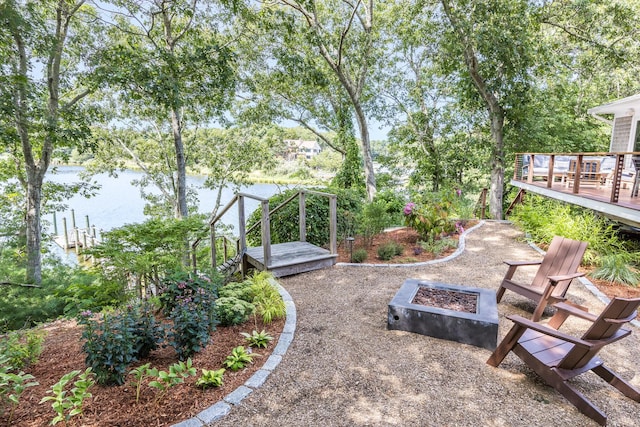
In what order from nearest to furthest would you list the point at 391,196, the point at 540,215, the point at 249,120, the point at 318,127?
1. the point at 540,215
2. the point at 391,196
3. the point at 249,120
4. the point at 318,127

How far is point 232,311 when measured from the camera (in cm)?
367

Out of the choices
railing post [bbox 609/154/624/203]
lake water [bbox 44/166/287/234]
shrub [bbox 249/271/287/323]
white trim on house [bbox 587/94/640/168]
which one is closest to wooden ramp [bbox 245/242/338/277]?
shrub [bbox 249/271/287/323]

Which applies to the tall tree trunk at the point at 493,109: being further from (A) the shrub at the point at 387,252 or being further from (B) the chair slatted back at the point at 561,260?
(B) the chair slatted back at the point at 561,260

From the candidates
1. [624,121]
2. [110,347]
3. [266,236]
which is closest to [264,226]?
[266,236]

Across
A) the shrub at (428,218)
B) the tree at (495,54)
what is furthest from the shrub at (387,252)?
the tree at (495,54)

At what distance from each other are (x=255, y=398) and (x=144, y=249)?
9.39 ft

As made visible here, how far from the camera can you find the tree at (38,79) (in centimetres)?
595

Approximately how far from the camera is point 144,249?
4.54m

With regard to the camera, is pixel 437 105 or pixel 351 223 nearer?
pixel 351 223

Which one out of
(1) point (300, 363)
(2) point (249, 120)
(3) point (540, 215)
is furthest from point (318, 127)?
(1) point (300, 363)

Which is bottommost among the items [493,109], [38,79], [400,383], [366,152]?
[400,383]

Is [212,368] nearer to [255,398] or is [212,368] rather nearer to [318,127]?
[255,398]

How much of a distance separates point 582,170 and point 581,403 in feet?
34.4

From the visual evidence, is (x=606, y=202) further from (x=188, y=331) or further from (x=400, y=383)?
(x=188, y=331)
